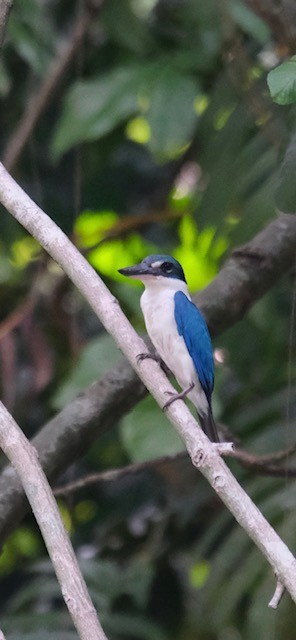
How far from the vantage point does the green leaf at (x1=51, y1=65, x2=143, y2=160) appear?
11.5ft

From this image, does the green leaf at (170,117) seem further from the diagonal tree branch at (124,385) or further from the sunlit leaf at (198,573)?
the sunlit leaf at (198,573)

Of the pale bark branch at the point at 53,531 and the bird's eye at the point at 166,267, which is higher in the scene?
the bird's eye at the point at 166,267

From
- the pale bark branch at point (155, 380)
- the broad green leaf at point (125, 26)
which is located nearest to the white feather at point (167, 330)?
the pale bark branch at point (155, 380)

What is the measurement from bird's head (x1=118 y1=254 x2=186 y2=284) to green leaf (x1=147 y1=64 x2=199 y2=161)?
642 mm

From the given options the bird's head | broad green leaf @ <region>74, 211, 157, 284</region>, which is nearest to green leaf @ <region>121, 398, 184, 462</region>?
the bird's head

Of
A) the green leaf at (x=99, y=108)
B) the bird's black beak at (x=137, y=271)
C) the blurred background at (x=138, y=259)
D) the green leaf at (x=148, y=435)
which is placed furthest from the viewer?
the green leaf at (x=99, y=108)

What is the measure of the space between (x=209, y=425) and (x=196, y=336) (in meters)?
0.22

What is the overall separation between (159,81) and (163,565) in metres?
1.63

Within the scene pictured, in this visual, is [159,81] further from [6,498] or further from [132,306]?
Result: [6,498]

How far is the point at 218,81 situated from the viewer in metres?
3.68

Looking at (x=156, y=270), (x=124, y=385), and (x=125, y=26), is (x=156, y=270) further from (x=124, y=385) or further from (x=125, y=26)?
(x=125, y=26)

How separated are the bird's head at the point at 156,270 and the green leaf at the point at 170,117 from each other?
0.64 meters

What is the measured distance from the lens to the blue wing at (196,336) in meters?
2.75

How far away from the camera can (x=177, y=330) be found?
2.76 m
